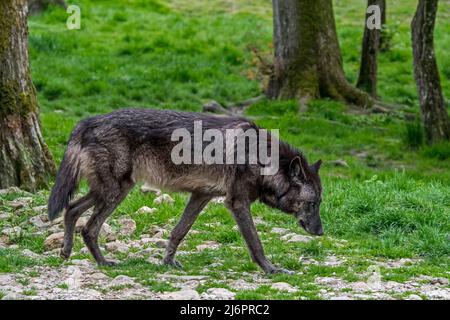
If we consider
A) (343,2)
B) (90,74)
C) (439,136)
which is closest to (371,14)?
(439,136)

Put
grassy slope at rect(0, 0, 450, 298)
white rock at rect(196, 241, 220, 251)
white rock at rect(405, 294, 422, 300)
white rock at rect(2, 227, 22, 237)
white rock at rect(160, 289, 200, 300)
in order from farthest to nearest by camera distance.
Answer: white rock at rect(2, 227, 22, 237) < white rock at rect(196, 241, 220, 251) < grassy slope at rect(0, 0, 450, 298) < white rock at rect(405, 294, 422, 300) < white rock at rect(160, 289, 200, 300)

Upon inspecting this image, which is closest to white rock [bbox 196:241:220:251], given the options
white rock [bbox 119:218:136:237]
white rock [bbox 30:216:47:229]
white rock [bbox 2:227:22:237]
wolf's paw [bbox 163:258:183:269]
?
wolf's paw [bbox 163:258:183:269]

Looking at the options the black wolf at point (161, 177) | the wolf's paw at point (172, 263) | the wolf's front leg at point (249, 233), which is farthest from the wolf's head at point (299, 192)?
the wolf's paw at point (172, 263)

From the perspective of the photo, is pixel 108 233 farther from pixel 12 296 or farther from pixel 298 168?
pixel 12 296

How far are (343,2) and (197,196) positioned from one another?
1839cm

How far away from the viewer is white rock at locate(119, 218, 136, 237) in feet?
32.0

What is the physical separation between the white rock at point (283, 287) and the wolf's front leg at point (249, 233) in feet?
2.21

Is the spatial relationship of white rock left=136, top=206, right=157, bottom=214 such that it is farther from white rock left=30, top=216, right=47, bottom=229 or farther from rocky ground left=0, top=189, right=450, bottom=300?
white rock left=30, top=216, right=47, bottom=229

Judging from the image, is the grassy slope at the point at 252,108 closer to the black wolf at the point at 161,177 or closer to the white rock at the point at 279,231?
the white rock at the point at 279,231

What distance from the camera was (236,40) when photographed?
844 inches

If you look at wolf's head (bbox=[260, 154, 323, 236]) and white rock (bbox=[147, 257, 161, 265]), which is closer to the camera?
white rock (bbox=[147, 257, 161, 265])

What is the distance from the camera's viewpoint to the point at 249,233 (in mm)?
8484

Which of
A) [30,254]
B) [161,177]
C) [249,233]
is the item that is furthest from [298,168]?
[30,254]

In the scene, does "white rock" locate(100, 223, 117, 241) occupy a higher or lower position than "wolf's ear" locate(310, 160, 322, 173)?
lower
